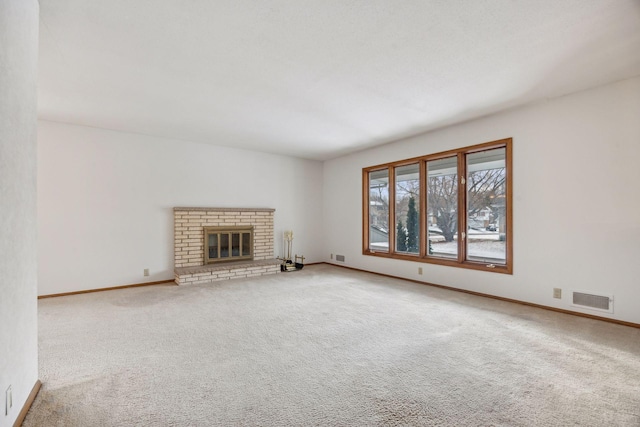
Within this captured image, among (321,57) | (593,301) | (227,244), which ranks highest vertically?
(321,57)

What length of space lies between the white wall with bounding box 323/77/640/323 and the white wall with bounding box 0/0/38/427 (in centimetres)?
484

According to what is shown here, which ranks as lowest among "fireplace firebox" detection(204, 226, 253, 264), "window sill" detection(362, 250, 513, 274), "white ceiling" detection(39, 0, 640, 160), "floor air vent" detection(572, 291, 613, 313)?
"floor air vent" detection(572, 291, 613, 313)

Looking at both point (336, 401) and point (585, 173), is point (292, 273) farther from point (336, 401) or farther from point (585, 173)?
point (585, 173)

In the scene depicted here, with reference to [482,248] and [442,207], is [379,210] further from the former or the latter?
[482,248]

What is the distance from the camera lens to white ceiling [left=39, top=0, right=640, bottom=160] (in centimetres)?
209

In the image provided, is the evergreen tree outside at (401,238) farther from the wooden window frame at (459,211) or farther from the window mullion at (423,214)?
the window mullion at (423,214)

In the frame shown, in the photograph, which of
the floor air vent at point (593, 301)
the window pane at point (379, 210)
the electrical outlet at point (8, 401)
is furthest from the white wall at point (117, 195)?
the floor air vent at point (593, 301)

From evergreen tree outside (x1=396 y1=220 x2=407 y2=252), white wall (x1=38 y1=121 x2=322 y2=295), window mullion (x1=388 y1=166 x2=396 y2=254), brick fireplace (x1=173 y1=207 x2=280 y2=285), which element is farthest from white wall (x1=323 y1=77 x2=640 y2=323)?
white wall (x1=38 y1=121 x2=322 y2=295)

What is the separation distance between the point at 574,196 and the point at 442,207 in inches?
69.4

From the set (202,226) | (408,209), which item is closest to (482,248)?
(408,209)

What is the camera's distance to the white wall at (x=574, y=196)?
316 cm

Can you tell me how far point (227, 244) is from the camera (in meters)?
5.88

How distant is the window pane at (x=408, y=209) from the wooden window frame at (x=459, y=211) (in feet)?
0.31

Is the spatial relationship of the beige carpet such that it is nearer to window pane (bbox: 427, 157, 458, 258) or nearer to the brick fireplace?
window pane (bbox: 427, 157, 458, 258)
